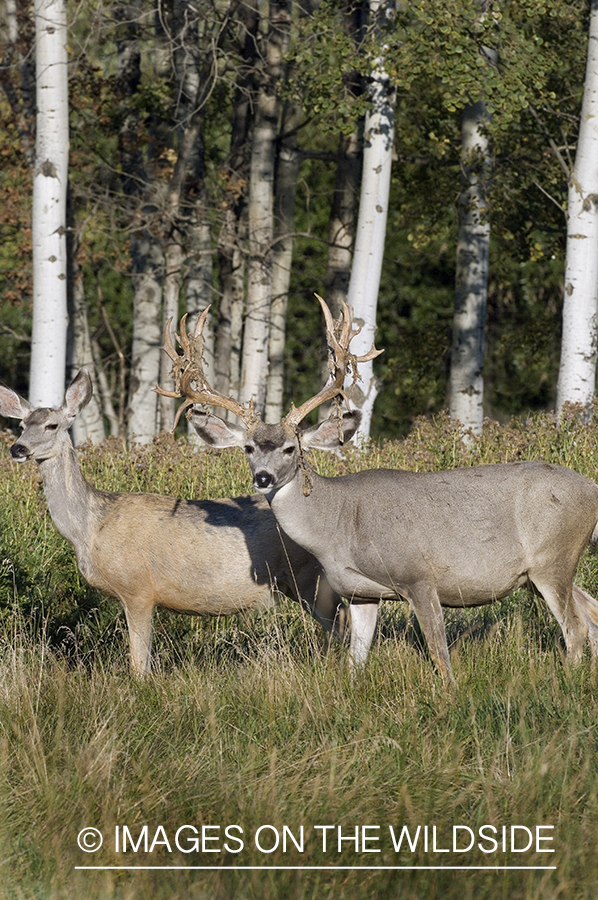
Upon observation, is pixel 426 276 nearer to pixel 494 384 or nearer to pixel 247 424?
pixel 494 384

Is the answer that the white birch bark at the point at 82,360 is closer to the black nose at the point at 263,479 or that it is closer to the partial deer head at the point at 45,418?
the partial deer head at the point at 45,418

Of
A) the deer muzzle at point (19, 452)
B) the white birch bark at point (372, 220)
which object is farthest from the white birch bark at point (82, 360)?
the deer muzzle at point (19, 452)

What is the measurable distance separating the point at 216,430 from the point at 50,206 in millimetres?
5154

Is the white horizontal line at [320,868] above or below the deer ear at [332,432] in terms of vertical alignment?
below

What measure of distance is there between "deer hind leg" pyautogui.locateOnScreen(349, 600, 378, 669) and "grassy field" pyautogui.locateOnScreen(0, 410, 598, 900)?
12 centimetres

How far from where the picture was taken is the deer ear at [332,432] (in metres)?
5.96

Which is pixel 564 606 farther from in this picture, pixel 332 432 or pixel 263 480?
pixel 263 480

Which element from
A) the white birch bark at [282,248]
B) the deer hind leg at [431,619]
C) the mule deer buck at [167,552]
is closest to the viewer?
the deer hind leg at [431,619]

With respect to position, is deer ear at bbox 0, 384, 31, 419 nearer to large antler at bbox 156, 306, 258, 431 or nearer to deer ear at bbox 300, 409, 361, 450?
large antler at bbox 156, 306, 258, 431

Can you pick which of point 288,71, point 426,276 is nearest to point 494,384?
point 426,276

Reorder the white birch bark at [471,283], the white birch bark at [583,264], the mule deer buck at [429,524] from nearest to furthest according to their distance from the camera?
1. the mule deer buck at [429,524]
2. the white birch bark at [583,264]
3. the white birch bark at [471,283]

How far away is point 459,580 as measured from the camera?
582cm

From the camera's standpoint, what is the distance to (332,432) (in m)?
6.03

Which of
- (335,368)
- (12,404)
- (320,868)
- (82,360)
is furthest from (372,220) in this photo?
(320,868)
